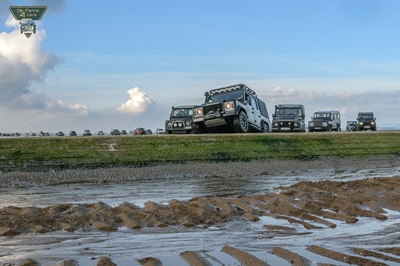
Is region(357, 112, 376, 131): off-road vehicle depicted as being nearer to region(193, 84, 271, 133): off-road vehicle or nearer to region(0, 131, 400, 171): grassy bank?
region(0, 131, 400, 171): grassy bank

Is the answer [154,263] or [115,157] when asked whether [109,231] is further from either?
[115,157]

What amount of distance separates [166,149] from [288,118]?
47.5 feet

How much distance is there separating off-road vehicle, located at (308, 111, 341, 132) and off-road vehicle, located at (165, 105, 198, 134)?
13349 millimetres

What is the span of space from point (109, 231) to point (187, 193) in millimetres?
6358

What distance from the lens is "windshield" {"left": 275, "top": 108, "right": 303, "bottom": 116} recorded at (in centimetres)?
3797

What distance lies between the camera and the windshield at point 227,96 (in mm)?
28406

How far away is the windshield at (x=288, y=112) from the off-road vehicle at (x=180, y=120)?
6754 millimetres

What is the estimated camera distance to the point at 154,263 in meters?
6.38

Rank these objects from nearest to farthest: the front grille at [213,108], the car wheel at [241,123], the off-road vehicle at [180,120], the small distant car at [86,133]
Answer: the front grille at [213,108] → the car wheel at [241,123] → the off-road vehicle at [180,120] → the small distant car at [86,133]

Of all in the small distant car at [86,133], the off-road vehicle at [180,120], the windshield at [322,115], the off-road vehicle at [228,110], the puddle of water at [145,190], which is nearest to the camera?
the puddle of water at [145,190]

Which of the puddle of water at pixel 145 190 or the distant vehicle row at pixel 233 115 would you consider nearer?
the puddle of water at pixel 145 190

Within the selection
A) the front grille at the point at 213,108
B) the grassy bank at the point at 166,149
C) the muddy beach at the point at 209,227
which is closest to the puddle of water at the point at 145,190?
the muddy beach at the point at 209,227

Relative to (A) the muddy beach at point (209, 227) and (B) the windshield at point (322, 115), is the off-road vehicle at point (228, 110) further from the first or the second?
(B) the windshield at point (322, 115)

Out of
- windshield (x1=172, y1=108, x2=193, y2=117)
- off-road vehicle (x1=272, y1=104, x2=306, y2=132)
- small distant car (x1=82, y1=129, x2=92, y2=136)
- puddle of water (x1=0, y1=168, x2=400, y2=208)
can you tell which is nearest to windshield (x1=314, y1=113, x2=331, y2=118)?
off-road vehicle (x1=272, y1=104, x2=306, y2=132)
